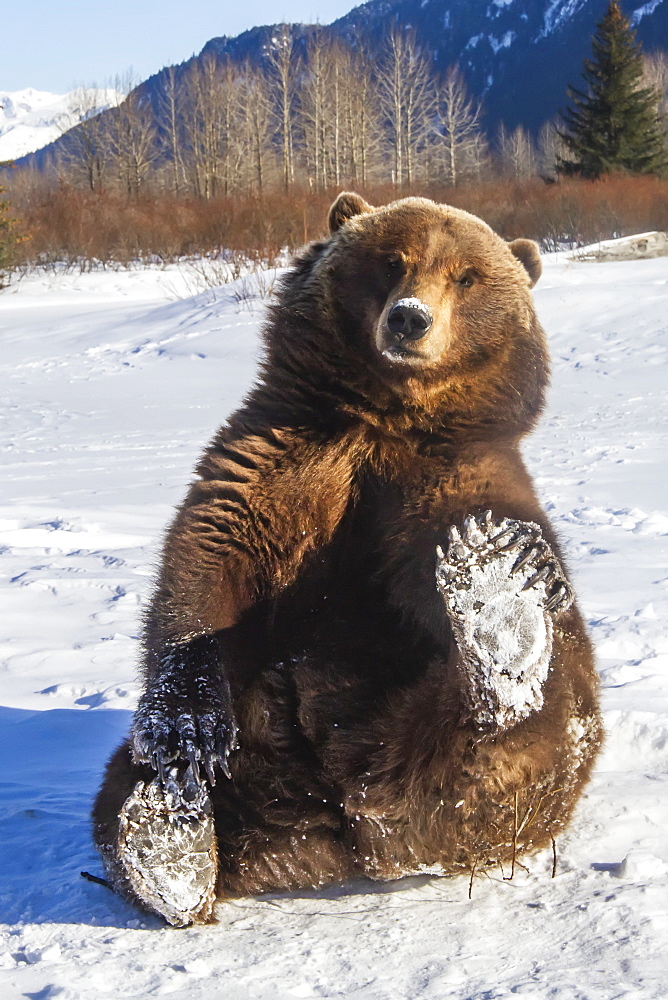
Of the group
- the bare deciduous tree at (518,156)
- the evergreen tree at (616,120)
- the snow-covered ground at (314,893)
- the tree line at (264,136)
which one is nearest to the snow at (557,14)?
the bare deciduous tree at (518,156)

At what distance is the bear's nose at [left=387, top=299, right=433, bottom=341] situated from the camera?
275cm

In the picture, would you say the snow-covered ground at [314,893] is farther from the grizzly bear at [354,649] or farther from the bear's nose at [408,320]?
the bear's nose at [408,320]

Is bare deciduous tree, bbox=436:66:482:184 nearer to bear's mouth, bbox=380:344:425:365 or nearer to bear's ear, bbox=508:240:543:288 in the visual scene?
bear's ear, bbox=508:240:543:288

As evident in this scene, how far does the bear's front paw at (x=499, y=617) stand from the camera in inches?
86.3

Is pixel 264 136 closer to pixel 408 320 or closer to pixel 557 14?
pixel 408 320

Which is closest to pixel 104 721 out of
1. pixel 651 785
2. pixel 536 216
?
pixel 651 785

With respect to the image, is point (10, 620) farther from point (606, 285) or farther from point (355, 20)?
point (355, 20)

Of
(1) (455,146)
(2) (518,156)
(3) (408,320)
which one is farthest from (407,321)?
(2) (518,156)

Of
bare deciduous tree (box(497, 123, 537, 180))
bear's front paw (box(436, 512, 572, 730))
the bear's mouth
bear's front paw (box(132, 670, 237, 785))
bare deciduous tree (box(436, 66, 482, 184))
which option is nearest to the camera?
bear's front paw (box(436, 512, 572, 730))

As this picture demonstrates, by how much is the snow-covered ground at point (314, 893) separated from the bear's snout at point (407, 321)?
1314 mm

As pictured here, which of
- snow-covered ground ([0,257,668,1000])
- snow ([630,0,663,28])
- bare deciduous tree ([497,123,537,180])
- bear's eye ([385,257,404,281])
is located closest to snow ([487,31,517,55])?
snow ([630,0,663,28])

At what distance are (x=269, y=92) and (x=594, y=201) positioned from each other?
1657 inches

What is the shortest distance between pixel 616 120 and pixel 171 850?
137 feet

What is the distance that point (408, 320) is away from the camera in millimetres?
2750
